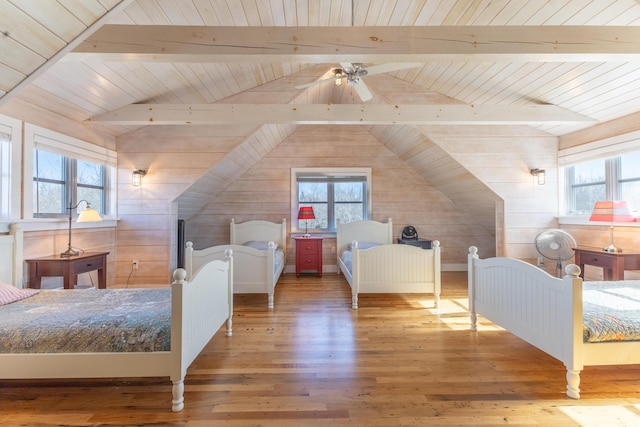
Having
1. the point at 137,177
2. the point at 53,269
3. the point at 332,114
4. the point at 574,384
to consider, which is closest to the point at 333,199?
the point at 332,114

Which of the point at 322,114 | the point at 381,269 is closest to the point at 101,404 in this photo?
the point at 381,269

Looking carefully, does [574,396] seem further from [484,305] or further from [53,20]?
[53,20]

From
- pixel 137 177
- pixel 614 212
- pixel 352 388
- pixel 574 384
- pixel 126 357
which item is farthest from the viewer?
pixel 137 177

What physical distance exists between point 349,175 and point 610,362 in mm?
4304

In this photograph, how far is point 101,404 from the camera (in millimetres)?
1750

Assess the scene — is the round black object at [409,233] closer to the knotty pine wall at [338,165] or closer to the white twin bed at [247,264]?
the knotty pine wall at [338,165]

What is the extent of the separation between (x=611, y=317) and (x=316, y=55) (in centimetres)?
253

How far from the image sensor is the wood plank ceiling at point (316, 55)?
1.73m

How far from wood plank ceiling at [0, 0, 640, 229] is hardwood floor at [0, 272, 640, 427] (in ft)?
6.03

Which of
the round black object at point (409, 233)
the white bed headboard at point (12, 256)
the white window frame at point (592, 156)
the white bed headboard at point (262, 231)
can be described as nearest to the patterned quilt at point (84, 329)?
the white bed headboard at point (12, 256)

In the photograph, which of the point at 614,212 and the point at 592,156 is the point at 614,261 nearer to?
the point at 614,212

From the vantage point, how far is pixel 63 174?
3504 mm

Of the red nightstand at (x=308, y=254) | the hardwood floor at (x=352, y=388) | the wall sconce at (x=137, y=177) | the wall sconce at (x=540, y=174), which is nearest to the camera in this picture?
the hardwood floor at (x=352, y=388)

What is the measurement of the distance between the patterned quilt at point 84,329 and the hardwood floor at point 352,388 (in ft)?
1.20
